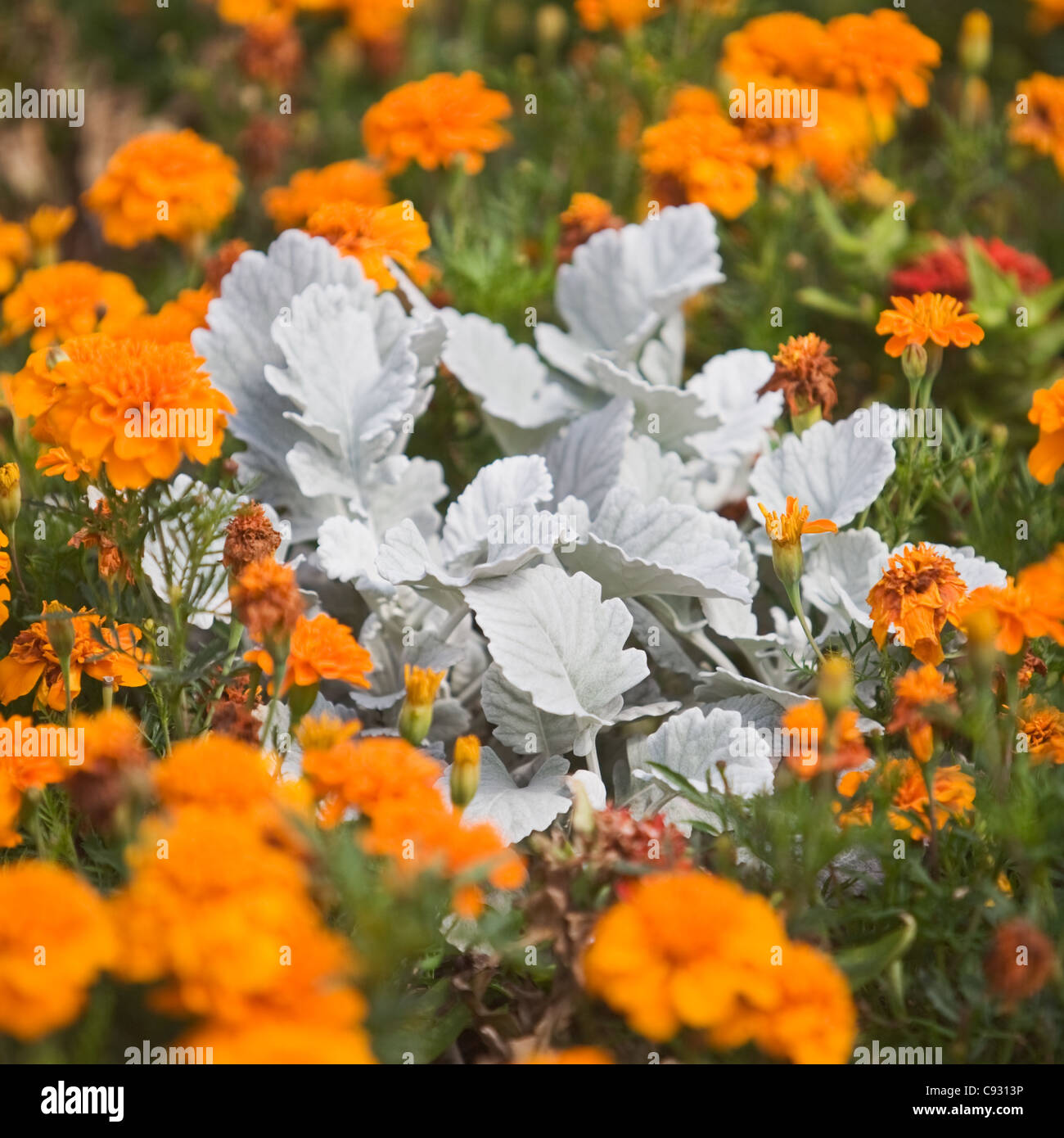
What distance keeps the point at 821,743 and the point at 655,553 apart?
393 millimetres

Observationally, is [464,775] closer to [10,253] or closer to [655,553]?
[655,553]

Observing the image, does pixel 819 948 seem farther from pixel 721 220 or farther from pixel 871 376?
pixel 721 220

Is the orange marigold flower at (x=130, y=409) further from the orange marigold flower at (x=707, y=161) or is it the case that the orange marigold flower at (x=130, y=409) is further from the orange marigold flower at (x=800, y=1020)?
the orange marigold flower at (x=707, y=161)

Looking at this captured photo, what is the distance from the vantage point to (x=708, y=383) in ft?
5.26

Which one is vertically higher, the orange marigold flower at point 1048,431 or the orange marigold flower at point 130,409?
the orange marigold flower at point 130,409

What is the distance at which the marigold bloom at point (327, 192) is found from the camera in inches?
76.8

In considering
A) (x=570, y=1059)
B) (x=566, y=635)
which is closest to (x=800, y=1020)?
(x=570, y=1059)

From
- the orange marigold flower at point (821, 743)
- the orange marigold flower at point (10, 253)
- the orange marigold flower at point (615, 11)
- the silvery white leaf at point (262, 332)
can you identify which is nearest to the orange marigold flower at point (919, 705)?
the orange marigold flower at point (821, 743)

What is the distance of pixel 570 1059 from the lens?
2.73 feet

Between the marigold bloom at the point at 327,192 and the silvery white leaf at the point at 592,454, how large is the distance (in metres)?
0.65

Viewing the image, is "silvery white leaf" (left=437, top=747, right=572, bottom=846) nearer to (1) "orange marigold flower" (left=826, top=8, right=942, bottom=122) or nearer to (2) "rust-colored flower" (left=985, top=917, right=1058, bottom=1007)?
(2) "rust-colored flower" (left=985, top=917, right=1058, bottom=1007)
